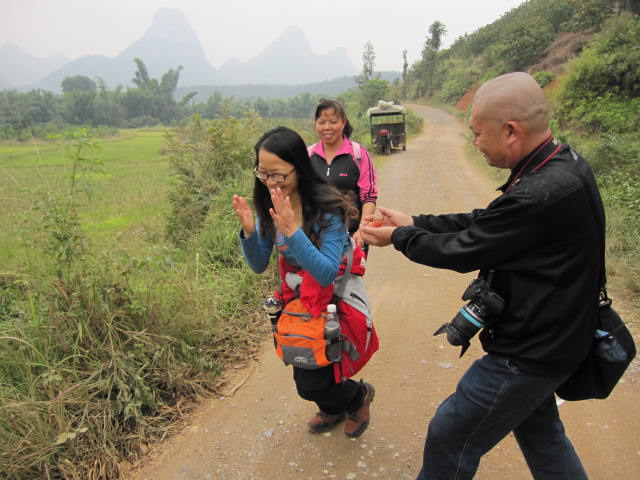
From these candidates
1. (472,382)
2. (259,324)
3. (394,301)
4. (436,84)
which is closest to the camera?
(472,382)

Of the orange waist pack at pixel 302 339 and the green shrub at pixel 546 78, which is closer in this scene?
the orange waist pack at pixel 302 339

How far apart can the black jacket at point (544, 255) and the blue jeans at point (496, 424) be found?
3.9 inches

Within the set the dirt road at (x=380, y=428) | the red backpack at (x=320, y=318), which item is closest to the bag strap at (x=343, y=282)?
the red backpack at (x=320, y=318)

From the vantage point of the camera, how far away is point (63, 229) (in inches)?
114

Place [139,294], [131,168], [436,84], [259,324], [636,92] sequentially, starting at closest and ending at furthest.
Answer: [139,294] → [259,324] → [636,92] → [131,168] → [436,84]

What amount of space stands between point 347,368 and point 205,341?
69.5 inches

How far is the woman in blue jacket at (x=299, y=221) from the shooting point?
1957 millimetres

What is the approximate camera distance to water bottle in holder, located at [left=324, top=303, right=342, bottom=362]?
6.84 feet

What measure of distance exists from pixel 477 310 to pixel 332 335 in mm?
770

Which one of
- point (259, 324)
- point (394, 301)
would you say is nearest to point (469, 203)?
point (394, 301)

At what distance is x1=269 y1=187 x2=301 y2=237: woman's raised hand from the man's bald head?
34.3 inches

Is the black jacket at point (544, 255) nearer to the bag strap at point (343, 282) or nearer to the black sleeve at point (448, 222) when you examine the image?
the black sleeve at point (448, 222)

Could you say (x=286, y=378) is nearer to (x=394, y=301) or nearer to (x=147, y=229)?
(x=394, y=301)

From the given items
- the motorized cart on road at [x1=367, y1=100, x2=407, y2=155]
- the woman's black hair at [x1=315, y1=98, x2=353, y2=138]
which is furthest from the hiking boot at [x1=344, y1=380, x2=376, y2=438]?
the motorized cart on road at [x1=367, y1=100, x2=407, y2=155]
